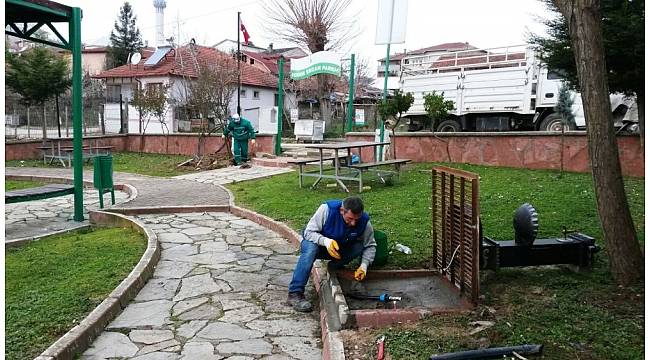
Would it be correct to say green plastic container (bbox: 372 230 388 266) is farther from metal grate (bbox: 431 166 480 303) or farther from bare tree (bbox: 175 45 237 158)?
bare tree (bbox: 175 45 237 158)

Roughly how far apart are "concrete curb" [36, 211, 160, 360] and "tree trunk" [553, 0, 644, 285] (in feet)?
12.8

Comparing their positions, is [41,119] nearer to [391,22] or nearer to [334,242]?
→ [391,22]

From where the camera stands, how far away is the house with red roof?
24.2 metres

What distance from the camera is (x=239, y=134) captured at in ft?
52.3

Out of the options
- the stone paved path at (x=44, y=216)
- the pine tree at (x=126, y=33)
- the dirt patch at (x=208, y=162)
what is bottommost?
the stone paved path at (x=44, y=216)

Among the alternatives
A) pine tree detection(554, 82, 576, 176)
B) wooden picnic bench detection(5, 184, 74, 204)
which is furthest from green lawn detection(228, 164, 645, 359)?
pine tree detection(554, 82, 576, 176)

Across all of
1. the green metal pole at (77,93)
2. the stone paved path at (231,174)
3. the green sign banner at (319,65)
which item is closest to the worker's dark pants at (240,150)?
the stone paved path at (231,174)

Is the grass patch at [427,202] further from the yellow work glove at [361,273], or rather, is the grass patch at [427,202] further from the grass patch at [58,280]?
the grass patch at [58,280]

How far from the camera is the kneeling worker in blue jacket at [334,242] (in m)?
4.93

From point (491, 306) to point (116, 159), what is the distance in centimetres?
1652

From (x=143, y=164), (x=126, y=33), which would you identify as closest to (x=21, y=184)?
(x=143, y=164)

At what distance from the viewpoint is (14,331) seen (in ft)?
14.2

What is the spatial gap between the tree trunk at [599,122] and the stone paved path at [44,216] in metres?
7.20

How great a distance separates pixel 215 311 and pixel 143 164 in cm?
1341
